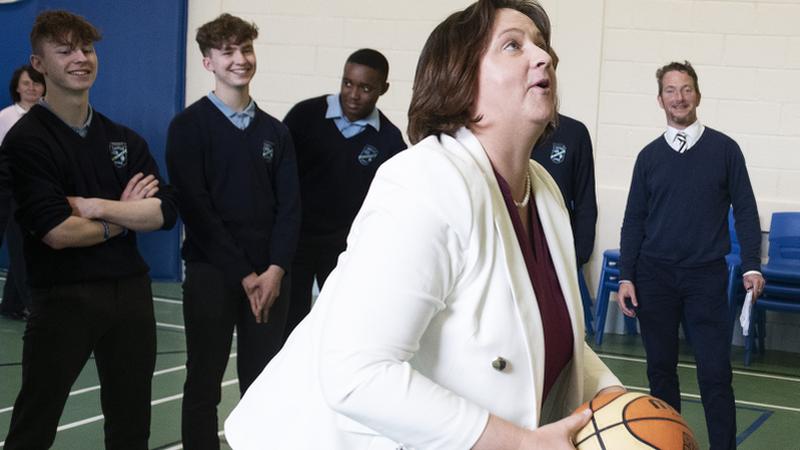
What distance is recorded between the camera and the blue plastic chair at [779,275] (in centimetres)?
743

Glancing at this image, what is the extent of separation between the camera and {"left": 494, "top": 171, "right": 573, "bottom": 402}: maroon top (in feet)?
6.38

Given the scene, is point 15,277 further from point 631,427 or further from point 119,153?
point 631,427

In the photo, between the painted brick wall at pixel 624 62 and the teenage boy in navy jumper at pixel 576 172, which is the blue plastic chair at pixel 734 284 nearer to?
the painted brick wall at pixel 624 62

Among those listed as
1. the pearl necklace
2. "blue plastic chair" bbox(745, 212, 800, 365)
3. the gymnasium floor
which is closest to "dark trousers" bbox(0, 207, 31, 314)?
the gymnasium floor

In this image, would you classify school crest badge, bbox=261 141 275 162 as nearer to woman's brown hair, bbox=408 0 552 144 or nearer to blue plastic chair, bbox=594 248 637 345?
woman's brown hair, bbox=408 0 552 144

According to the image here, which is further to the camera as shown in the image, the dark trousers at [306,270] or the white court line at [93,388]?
the white court line at [93,388]

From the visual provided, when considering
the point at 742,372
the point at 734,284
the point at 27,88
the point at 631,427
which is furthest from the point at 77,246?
the point at 734,284

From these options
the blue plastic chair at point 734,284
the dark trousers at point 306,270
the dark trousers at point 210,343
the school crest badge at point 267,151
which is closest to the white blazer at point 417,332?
the dark trousers at point 210,343

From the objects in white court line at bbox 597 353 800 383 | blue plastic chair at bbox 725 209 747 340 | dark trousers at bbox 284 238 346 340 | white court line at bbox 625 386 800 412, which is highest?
dark trousers at bbox 284 238 346 340

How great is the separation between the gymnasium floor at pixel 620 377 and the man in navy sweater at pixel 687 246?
787mm

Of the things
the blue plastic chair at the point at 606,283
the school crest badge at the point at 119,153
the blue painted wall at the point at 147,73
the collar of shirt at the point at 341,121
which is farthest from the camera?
the blue painted wall at the point at 147,73

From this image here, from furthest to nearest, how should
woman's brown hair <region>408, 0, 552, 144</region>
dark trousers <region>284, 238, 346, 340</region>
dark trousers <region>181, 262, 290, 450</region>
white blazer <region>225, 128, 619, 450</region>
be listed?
dark trousers <region>284, 238, 346, 340</region>
dark trousers <region>181, 262, 290, 450</region>
woman's brown hair <region>408, 0, 552, 144</region>
white blazer <region>225, 128, 619, 450</region>

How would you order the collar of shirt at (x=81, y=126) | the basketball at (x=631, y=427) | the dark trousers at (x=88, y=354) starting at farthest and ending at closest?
1. the collar of shirt at (x=81, y=126)
2. the dark trousers at (x=88, y=354)
3. the basketball at (x=631, y=427)

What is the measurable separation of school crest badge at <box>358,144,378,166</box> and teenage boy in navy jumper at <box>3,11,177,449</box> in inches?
61.1
